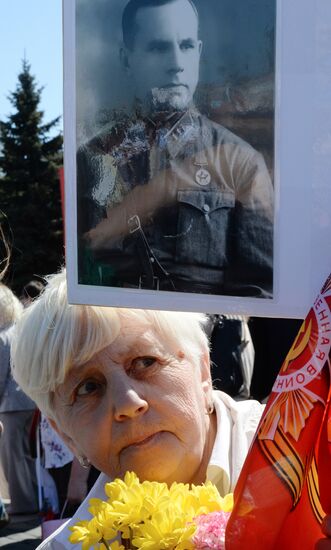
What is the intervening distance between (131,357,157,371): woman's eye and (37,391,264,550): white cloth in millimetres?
207

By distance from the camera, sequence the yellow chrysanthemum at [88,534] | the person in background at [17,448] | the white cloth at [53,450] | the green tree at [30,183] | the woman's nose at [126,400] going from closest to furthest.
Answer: the yellow chrysanthemum at [88,534]
the woman's nose at [126,400]
the white cloth at [53,450]
the person in background at [17,448]
the green tree at [30,183]

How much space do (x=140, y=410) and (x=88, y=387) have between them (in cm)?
14

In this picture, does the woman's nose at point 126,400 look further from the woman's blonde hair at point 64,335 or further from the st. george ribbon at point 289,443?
the st. george ribbon at point 289,443

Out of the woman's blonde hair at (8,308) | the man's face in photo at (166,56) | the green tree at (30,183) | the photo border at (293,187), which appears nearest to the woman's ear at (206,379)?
the photo border at (293,187)

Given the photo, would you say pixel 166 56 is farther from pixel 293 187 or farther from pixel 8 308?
pixel 8 308

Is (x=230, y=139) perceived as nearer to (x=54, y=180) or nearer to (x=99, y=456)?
(x=99, y=456)

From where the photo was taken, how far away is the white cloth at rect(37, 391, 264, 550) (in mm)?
1684

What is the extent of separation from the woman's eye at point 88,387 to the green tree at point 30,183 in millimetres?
25273

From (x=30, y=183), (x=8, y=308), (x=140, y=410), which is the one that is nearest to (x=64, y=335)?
(x=140, y=410)

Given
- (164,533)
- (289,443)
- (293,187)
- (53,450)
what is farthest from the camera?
(53,450)

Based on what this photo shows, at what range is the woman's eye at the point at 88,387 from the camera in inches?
67.4

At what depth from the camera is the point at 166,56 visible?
1265 mm

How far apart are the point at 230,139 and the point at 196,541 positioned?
610 millimetres

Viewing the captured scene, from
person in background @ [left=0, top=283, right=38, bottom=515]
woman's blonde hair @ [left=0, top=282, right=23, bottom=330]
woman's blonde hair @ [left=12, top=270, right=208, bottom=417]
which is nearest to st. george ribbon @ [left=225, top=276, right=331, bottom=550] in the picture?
woman's blonde hair @ [left=12, top=270, right=208, bottom=417]
